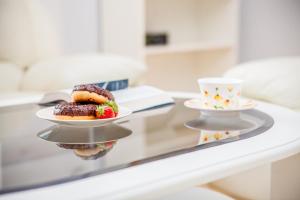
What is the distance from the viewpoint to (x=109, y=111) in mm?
789

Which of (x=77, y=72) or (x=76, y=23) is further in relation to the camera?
(x=76, y=23)

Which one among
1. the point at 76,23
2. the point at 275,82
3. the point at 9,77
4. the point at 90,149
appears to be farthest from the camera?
the point at 76,23

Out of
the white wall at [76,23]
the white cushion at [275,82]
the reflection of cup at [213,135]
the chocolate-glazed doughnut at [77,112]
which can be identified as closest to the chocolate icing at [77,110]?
the chocolate-glazed doughnut at [77,112]

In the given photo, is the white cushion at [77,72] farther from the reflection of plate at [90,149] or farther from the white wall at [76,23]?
the reflection of plate at [90,149]

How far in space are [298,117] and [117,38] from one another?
1.41m

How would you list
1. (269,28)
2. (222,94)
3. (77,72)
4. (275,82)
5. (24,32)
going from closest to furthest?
(222,94)
(275,82)
(77,72)
(24,32)
(269,28)

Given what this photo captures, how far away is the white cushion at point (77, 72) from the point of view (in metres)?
1.62

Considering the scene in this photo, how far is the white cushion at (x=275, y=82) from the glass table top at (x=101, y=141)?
405 millimetres

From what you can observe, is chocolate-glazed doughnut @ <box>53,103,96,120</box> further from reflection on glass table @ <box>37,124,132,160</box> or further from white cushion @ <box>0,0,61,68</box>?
white cushion @ <box>0,0,61,68</box>

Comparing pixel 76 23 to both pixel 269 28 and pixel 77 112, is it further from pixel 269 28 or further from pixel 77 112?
pixel 77 112

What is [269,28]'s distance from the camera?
2574 mm

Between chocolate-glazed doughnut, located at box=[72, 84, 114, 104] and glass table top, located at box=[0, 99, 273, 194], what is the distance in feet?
0.17

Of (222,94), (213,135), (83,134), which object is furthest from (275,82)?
(83,134)

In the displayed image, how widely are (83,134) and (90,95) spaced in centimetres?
7
